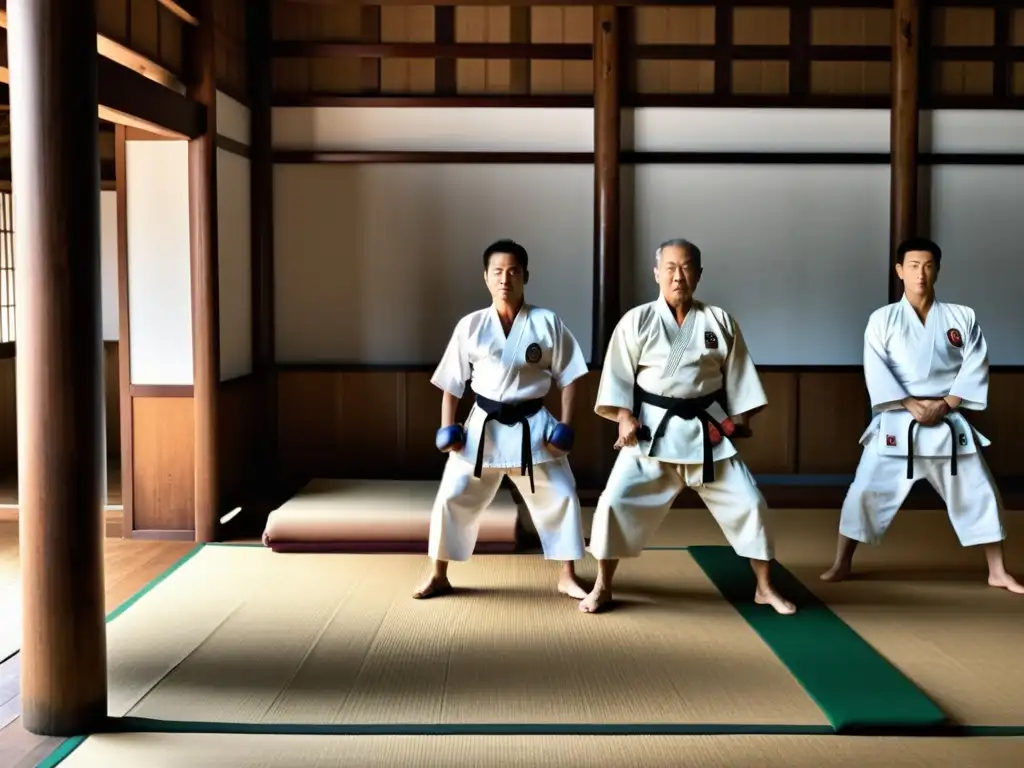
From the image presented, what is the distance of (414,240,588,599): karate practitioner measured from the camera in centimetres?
385

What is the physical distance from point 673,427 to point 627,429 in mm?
164

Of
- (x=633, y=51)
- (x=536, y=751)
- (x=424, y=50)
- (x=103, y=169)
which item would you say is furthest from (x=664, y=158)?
(x=536, y=751)

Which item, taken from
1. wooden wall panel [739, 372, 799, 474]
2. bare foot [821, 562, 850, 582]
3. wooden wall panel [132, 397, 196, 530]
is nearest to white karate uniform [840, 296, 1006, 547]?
bare foot [821, 562, 850, 582]

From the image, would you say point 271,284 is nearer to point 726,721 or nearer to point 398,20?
point 398,20

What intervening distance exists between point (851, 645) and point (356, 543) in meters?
2.17

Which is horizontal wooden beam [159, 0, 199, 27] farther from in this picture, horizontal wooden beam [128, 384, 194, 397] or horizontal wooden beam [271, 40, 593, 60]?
horizontal wooden beam [128, 384, 194, 397]

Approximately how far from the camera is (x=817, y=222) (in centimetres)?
591

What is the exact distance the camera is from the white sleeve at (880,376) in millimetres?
4113

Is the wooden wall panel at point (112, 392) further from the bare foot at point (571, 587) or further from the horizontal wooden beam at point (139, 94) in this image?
the bare foot at point (571, 587)

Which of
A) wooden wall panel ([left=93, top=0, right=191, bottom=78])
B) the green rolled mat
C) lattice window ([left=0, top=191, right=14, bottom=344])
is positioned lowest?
the green rolled mat

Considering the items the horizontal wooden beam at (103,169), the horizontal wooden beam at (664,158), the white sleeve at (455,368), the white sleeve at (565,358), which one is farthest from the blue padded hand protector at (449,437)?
the horizontal wooden beam at (103,169)

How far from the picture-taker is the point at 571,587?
395cm

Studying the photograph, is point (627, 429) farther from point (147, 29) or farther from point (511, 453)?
point (147, 29)

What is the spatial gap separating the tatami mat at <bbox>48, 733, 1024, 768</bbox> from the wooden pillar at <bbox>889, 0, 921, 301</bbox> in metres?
3.63
